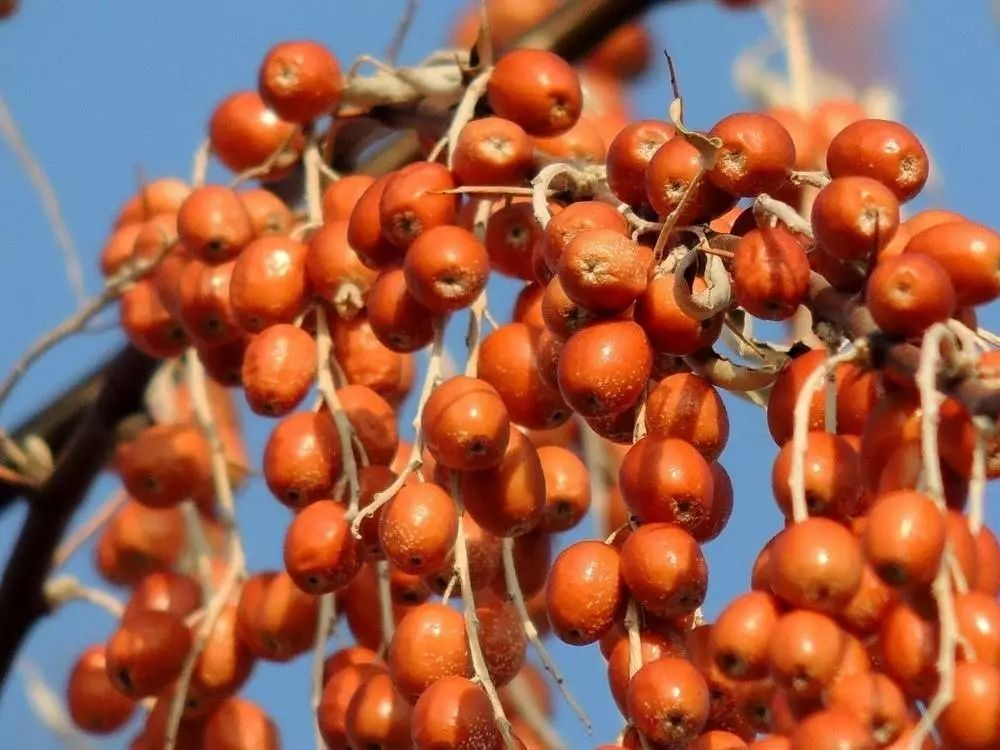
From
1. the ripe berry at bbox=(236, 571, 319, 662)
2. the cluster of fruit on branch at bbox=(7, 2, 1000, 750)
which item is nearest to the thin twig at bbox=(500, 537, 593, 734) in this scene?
the cluster of fruit on branch at bbox=(7, 2, 1000, 750)

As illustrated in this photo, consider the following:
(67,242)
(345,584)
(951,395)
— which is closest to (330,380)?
(345,584)

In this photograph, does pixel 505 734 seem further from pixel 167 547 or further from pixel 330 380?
pixel 167 547

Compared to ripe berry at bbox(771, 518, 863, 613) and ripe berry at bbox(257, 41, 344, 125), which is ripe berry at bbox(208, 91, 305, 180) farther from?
ripe berry at bbox(771, 518, 863, 613)

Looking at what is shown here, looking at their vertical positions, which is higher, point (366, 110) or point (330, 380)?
point (366, 110)

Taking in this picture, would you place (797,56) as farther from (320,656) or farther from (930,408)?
(930,408)

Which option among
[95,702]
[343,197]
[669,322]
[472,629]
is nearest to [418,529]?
[472,629]

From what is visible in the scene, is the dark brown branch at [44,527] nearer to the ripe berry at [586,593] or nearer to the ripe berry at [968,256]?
the ripe berry at [586,593]
